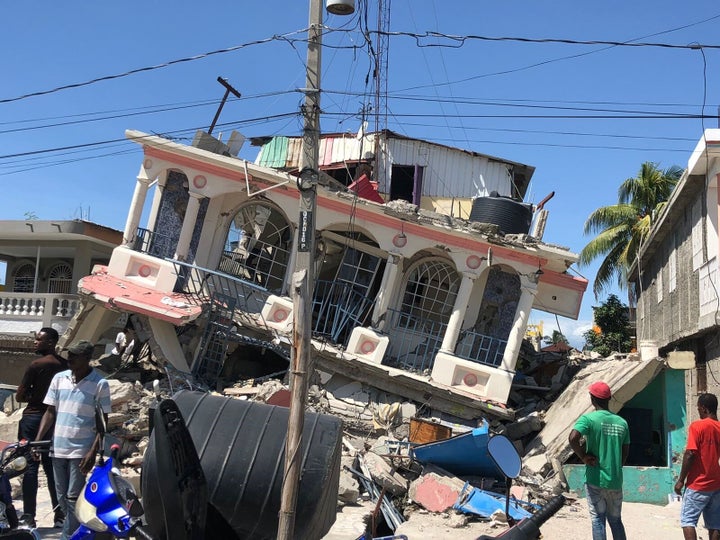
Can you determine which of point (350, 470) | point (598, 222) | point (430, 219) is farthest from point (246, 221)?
point (598, 222)

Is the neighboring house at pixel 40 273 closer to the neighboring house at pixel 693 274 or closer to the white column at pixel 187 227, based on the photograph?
the white column at pixel 187 227

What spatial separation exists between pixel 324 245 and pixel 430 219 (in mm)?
2808

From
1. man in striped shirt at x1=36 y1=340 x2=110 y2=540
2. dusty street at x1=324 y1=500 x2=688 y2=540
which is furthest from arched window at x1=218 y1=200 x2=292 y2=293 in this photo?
man in striped shirt at x1=36 y1=340 x2=110 y2=540

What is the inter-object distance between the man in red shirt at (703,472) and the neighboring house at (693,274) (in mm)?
5017

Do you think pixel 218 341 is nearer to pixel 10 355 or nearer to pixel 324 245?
pixel 324 245

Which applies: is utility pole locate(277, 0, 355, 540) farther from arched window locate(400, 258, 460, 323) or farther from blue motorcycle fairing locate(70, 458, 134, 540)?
arched window locate(400, 258, 460, 323)

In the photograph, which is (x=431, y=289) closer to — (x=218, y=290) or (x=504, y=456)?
(x=218, y=290)

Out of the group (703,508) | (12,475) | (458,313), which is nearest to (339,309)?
(458,313)

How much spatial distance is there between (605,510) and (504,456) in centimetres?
193

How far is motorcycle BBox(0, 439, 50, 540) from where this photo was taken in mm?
4516

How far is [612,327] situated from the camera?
28500 millimetres

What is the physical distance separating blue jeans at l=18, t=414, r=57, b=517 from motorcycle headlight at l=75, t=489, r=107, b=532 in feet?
6.26

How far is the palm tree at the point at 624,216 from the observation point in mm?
28500

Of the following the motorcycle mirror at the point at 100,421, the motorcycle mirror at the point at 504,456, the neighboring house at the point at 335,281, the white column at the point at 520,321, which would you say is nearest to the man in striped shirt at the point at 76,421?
the motorcycle mirror at the point at 100,421
